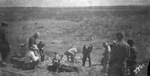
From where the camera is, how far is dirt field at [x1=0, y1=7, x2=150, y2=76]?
6.16m

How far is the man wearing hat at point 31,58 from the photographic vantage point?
263 inches

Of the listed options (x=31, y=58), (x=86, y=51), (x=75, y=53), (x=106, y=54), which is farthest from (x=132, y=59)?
(x=31, y=58)

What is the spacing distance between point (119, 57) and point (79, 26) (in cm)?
170

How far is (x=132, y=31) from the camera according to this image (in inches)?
241

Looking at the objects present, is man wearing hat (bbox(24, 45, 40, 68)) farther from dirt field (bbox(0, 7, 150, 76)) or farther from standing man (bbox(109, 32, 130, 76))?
standing man (bbox(109, 32, 130, 76))

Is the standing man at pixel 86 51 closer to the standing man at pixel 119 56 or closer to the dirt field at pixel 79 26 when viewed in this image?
the dirt field at pixel 79 26

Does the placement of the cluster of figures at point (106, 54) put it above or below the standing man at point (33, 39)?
below

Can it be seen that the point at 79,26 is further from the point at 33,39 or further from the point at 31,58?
the point at 31,58

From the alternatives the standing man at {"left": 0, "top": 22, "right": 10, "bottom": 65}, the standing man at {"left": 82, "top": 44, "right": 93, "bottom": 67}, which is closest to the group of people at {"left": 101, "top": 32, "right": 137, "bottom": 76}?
the standing man at {"left": 82, "top": 44, "right": 93, "bottom": 67}

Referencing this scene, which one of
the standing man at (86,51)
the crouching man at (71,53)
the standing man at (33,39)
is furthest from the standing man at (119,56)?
the standing man at (33,39)

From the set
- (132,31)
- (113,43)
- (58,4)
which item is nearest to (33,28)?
(58,4)

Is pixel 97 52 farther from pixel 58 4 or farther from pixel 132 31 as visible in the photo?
pixel 58 4

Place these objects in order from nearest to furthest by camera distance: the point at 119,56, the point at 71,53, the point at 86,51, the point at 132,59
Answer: the point at 119,56, the point at 132,59, the point at 86,51, the point at 71,53

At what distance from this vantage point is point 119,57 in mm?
5652
